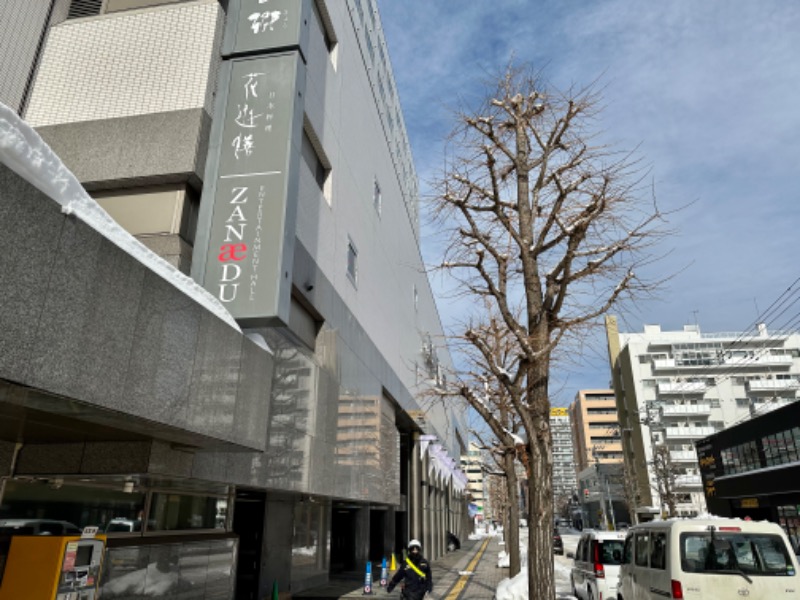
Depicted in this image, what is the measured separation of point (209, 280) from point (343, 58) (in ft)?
36.9

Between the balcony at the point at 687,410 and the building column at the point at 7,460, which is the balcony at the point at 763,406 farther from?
the building column at the point at 7,460

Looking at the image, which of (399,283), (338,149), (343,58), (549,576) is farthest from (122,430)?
(399,283)

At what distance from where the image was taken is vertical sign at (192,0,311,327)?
24.3 ft

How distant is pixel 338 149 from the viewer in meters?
14.7

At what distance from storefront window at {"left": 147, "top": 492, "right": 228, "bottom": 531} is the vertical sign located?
3368mm

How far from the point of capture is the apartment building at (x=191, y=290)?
4.23m

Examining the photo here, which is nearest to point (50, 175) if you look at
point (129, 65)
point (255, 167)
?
point (255, 167)

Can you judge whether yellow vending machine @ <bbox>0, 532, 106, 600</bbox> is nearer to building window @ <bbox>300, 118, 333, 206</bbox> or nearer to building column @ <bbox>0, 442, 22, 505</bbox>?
building column @ <bbox>0, 442, 22, 505</bbox>

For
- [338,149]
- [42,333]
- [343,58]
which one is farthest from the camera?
[343,58]

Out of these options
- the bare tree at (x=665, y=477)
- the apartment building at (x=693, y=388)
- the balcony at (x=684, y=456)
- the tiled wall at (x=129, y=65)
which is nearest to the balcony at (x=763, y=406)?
the apartment building at (x=693, y=388)

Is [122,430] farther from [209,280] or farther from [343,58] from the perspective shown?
[343,58]

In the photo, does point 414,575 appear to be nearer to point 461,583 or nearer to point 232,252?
point 232,252

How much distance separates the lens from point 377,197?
20641 mm

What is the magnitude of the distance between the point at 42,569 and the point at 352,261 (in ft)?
39.3
